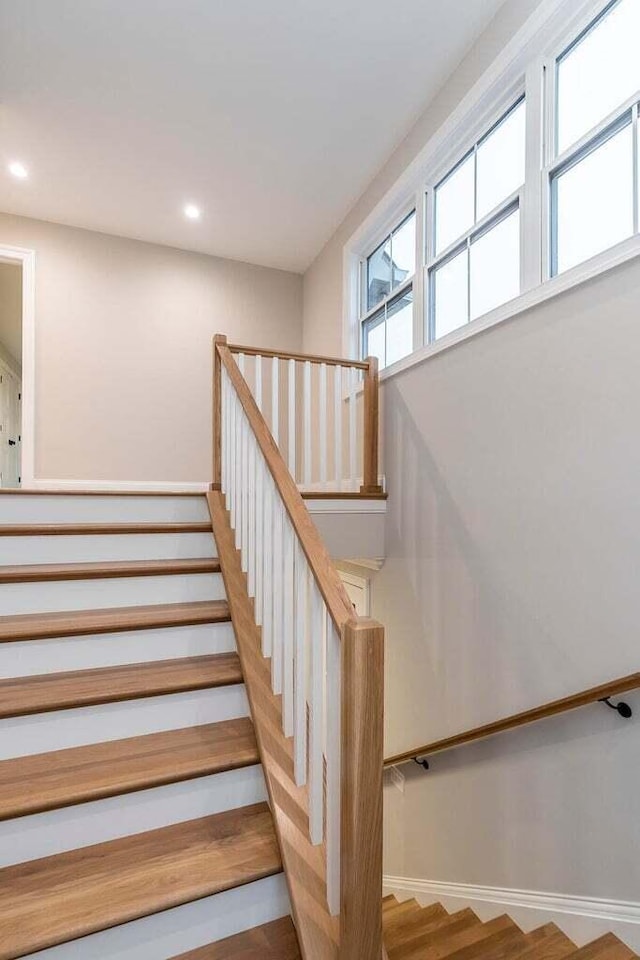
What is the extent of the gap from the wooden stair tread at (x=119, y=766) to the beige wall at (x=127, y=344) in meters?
3.15

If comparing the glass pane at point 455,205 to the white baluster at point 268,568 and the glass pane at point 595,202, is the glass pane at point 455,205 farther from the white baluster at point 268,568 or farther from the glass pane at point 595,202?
the white baluster at point 268,568

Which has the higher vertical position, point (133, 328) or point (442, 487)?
point (133, 328)

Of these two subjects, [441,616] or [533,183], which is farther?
[441,616]

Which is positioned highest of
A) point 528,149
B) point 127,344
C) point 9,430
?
point 528,149

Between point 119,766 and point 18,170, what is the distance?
13.5 ft

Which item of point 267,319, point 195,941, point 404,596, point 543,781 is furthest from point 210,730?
point 267,319

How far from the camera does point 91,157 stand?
11.5ft

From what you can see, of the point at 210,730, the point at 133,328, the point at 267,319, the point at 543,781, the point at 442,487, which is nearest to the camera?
the point at 210,730

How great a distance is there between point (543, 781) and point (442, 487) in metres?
1.38

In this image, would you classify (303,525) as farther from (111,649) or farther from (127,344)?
(127,344)

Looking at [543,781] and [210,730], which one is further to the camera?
[543,781]

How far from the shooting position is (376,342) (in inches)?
156

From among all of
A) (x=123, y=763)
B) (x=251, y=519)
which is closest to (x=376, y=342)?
(x=251, y=519)

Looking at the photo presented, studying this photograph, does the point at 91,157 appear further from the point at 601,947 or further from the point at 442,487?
the point at 601,947
